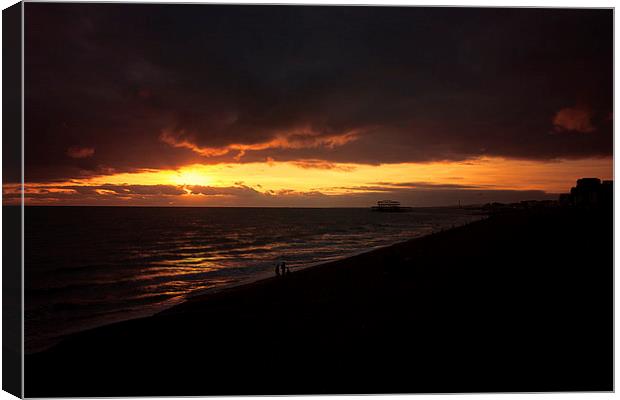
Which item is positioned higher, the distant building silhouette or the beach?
the distant building silhouette

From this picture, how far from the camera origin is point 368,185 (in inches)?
383

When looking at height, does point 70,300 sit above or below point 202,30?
below

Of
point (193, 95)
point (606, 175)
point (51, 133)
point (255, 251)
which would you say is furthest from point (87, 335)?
point (255, 251)

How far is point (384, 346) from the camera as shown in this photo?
645cm

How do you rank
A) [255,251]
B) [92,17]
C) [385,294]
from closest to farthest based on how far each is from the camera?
[92,17] → [385,294] → [255,251]

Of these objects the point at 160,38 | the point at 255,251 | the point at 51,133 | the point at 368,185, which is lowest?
the point at 255,251

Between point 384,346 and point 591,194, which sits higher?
point 591,194

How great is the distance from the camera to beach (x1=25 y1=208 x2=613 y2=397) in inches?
242

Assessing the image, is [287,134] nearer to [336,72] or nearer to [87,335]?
[336,72]

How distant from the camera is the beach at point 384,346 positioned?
615cm

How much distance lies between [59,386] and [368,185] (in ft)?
21.3

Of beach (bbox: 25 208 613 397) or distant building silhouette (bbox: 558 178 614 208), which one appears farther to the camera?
distant building silhouette (bbox: 558 178 614 208)

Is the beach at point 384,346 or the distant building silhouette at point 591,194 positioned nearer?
the beach at point 384,346

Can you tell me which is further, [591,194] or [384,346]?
[591,194]
